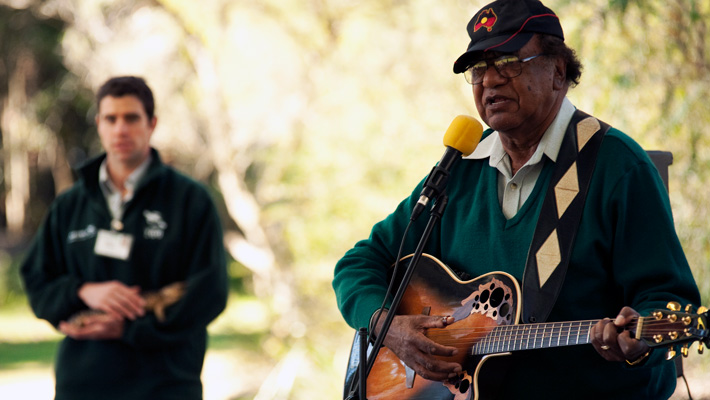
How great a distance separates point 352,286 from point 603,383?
0.82 metres

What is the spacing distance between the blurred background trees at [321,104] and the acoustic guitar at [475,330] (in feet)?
8.32

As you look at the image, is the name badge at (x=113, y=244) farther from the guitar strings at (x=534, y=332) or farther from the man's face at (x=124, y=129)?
the guitar strings at (x=534, y=332)

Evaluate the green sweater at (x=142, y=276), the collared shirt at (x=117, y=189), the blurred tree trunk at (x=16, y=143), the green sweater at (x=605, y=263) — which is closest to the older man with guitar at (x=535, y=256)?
the green sweater at (x=605, y=263)

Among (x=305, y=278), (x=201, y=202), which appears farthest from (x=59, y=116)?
(x=201, y=202)

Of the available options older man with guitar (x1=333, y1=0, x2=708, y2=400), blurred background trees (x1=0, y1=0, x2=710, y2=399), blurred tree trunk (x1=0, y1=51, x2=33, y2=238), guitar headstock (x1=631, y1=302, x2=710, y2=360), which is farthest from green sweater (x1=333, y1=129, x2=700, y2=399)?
blurred tree trunk (x1=0, y1=51, x2=33, y2=238)

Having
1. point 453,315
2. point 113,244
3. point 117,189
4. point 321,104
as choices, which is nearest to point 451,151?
point 453,315

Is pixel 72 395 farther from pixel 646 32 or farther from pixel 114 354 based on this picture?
pixel 646 32

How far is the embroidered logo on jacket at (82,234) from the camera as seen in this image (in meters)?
3.56

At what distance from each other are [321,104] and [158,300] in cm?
497

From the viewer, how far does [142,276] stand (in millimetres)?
3514

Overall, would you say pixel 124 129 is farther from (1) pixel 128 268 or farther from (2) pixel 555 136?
(2) pixel 555 136

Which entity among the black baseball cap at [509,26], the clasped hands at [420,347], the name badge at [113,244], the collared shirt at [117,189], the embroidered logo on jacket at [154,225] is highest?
the black baseball cap at [509,26]

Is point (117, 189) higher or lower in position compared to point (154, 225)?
higher

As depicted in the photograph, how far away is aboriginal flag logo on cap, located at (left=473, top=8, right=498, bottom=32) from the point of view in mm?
2164
